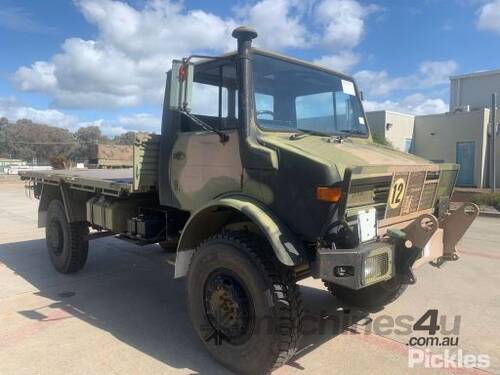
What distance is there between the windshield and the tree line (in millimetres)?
63936

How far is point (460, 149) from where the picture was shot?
21.2m

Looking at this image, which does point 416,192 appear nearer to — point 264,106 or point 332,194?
point 332,194

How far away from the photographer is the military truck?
333 cm

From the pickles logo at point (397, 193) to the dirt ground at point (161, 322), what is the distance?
50.7 inches

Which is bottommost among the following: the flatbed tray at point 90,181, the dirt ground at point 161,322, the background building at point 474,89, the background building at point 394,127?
the dirt ground at point 161,322

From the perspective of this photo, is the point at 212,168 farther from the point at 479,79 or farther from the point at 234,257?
the point at 479,79

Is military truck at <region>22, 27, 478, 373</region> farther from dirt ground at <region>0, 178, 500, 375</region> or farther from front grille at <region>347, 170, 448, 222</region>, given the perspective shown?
dirt ground at <region>0, 178, 500, 375</region>

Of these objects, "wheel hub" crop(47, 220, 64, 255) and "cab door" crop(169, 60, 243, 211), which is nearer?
"cab door" crop(169, 60, 243, 211)

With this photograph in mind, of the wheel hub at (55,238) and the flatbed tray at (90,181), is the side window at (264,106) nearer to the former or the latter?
the flatbed tray at (90,181)

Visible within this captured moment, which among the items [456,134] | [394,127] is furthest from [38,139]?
[456,134]

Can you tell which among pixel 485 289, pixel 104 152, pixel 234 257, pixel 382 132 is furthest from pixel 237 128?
pixel 382 132

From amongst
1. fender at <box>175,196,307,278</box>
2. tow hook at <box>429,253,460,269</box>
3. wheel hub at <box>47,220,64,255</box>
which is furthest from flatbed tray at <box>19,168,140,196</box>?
tow hook at <box>429,253,460,269</box>

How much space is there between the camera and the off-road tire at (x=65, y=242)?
6328mm

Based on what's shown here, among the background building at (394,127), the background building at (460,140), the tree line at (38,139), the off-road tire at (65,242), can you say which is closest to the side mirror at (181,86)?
the off-road tire at (65,242)
